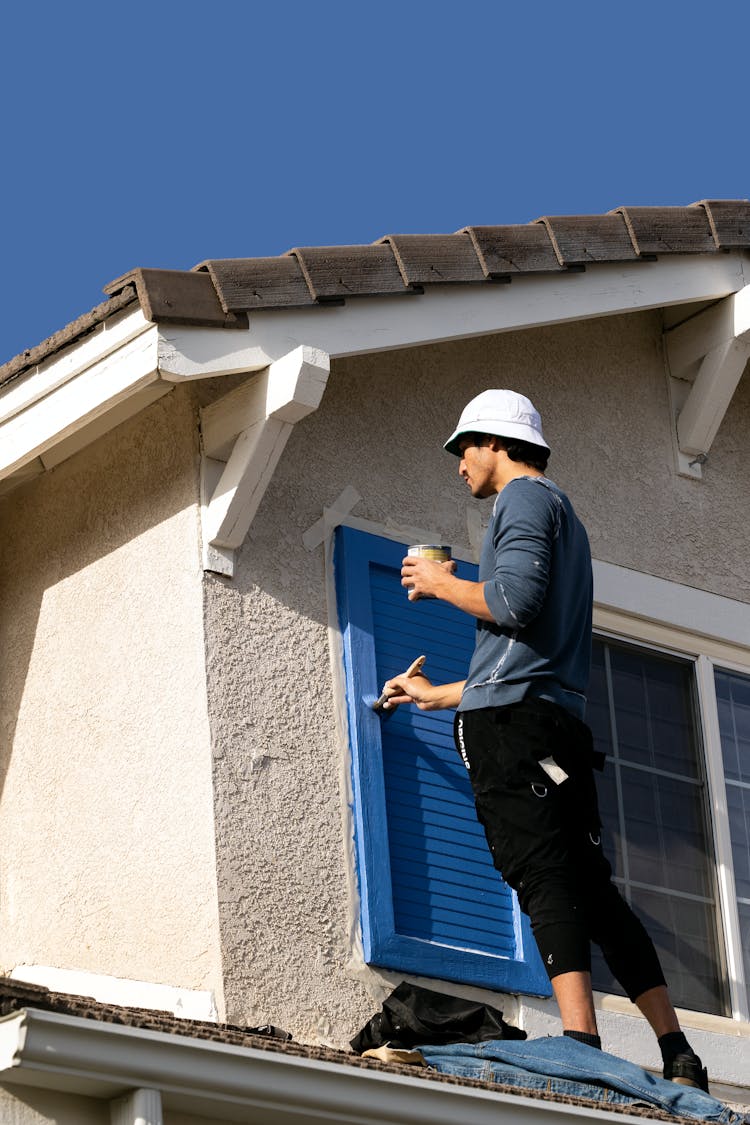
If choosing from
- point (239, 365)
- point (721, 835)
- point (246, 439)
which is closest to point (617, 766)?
point (721, 835)

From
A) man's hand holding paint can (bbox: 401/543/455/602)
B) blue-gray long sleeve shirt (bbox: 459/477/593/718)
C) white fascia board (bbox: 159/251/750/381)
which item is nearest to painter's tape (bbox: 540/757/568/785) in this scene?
blue-gray long sleeve shirt (bbox: 459/477/593/718)

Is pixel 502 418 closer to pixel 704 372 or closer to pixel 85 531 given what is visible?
pixel 85 531

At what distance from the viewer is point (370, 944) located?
576 cm

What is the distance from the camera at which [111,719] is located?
613cm

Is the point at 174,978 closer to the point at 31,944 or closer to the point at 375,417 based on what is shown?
the point at 31,944

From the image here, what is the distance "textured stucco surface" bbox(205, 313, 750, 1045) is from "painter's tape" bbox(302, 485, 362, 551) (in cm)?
3

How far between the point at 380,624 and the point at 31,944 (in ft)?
4.78

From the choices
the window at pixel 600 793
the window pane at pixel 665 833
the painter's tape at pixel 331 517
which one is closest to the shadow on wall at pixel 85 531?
the painter's tape at pixel 331 517

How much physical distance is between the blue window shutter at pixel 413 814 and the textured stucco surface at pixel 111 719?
526 millimetres

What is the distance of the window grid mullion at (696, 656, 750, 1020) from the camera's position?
266 inches

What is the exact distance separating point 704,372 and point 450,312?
5.23 feet

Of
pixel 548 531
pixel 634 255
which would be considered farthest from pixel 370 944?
pixel 634 255

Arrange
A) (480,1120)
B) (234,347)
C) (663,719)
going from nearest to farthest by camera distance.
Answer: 1. (480,1120)
2. (234,347)
3. (663,719)

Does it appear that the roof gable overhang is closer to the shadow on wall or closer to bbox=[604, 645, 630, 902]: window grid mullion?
the shadow on wall
